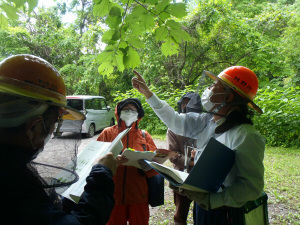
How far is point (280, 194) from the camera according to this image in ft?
14.0

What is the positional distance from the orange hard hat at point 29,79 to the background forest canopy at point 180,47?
2.47 ft

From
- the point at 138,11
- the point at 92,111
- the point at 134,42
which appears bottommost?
the point at 92,111

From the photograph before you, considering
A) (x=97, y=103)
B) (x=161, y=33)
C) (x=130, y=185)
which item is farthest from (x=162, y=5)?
(x=97, y=103)

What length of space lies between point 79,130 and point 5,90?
49 centimetres

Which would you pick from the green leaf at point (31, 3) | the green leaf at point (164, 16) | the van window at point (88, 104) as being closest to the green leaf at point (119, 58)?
the green leaf at point (164, 16)

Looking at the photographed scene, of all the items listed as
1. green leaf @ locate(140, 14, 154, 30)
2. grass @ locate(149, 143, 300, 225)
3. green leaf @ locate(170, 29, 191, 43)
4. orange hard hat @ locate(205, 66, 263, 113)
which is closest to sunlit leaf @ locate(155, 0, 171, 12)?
green leaf @ locate(140, 14, 154, 30)

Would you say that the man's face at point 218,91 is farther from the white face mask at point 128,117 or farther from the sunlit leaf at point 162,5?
the white face mask at point 128,117

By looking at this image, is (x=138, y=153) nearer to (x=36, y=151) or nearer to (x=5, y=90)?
(x=36, y=151)

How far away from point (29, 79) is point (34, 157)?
15.5 inches

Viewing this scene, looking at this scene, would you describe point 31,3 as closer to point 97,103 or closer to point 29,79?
point 29,79

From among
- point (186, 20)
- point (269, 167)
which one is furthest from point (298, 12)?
point (269, 167)

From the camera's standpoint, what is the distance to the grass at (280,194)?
11.6 ft

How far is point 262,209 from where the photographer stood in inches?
61.9

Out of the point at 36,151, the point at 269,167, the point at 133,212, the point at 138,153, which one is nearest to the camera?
the point at 36,151
